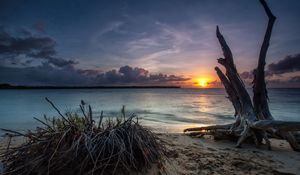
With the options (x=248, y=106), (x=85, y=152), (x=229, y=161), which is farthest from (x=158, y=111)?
→ (x=85, y=152)

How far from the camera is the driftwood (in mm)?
5477

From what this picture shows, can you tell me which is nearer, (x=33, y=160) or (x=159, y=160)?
(x=33, y=160)

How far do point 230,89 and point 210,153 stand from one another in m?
3.14

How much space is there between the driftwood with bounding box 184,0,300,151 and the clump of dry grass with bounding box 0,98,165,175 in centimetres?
368

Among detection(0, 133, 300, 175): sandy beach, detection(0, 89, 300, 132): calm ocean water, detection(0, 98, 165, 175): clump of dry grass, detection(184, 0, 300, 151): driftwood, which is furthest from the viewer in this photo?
detection(0, 89, 300, 132): calm ocean water

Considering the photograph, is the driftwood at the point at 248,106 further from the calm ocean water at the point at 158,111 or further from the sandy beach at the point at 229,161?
the calm ocean water at the point at 158,111

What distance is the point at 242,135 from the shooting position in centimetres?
550

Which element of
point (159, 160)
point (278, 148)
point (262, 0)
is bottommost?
point (278, 148)

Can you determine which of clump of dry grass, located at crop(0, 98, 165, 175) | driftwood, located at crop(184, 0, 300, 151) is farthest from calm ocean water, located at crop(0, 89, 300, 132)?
→ driftwood, located at crop(184, 0, 300, 151)

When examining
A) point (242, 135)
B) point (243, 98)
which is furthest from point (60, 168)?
point (243, 98)

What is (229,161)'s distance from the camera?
402 centimetres

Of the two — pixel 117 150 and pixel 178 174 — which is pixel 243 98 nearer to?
pixel 178 174

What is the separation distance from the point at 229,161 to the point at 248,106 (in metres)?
2.79

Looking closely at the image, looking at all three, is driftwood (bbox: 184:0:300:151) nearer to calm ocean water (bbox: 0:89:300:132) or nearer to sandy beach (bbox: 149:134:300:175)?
sandy beach (bbox: 149:134:300:175)
